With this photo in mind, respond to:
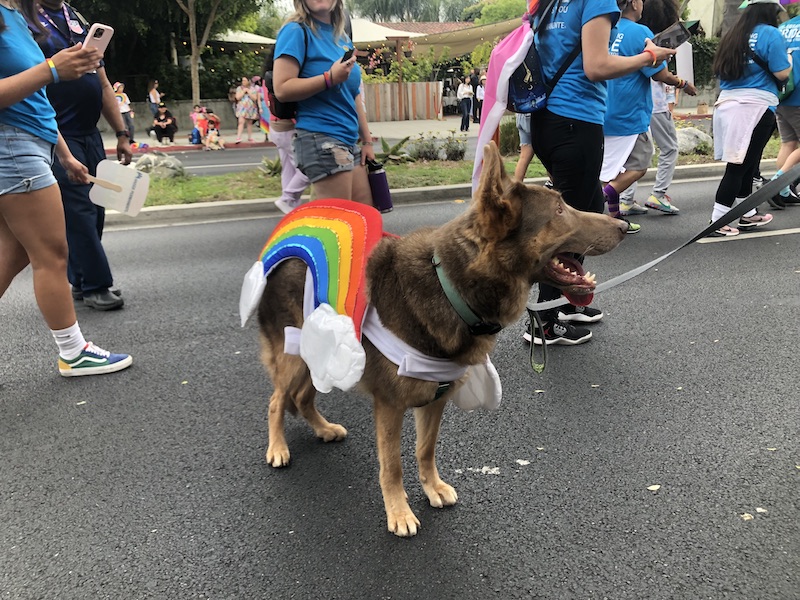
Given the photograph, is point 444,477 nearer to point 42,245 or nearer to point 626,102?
point 42,245

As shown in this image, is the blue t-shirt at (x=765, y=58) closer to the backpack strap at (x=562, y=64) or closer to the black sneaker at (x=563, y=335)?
the backpack strap at (x=562, y=64)

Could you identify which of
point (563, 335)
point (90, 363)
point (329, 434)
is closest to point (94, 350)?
point (90, 363)

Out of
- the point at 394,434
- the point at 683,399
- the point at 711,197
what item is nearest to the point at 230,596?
the point at 394,434

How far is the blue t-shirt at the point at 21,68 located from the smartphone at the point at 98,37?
314mm

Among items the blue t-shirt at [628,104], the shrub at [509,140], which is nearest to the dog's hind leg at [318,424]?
the blue t-shirt at [628,104]

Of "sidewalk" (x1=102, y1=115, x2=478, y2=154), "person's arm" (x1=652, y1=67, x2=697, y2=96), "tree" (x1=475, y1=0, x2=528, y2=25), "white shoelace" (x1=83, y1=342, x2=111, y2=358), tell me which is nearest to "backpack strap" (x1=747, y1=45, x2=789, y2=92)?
"person's arm" (x1=652, y1=67, x2=697, y2=96)

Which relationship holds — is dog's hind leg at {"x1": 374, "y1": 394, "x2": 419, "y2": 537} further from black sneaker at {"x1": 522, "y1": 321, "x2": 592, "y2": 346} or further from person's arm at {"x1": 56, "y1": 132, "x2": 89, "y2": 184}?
person's arm at {"x1": 56, "y1": 132, "x2": 89, "y2": 184}

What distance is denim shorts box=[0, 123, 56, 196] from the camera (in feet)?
9.68

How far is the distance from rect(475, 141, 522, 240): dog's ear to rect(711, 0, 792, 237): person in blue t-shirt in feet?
15.2

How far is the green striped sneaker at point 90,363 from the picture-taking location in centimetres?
362

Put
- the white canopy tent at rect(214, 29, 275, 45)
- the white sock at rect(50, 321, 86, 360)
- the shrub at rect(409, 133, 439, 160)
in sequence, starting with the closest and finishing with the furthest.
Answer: the white sock at rect(50, 321, 86, 360)
the shrub at rect(409, 133, 439, 160)
the white canopy tent at rect(214, 29, 275, 45)

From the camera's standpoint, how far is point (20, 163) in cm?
298

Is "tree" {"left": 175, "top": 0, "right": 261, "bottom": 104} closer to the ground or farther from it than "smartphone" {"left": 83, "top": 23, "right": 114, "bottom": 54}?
farther from it

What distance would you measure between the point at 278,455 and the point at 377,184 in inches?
91.5
